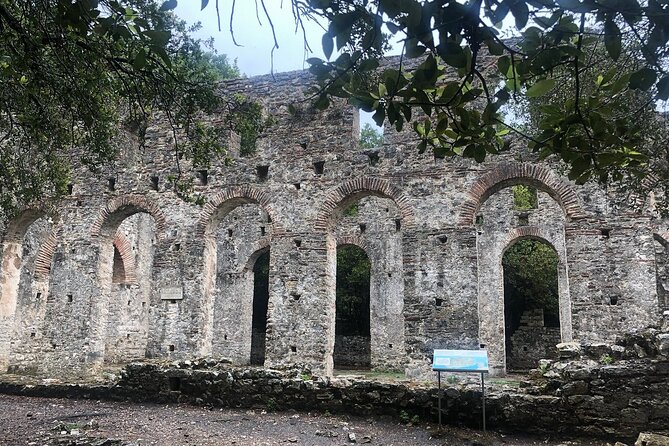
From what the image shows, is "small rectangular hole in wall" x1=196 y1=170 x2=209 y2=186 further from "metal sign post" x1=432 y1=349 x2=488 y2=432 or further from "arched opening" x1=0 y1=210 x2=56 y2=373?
"metal sign post" x1=432 y1=349 x2=488 y2=432

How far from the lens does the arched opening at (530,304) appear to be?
66.0 ft

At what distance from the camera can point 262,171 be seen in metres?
12.8

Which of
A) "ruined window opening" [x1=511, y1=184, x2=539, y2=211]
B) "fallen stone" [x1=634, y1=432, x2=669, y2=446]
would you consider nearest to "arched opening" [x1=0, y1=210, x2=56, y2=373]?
"fallen stone" [x1=634, y1=432, x2=669, y2=446]

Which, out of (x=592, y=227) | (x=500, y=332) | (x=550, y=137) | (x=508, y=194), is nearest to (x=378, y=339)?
(x=500, y=332)

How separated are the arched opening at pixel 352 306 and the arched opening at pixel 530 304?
18.0 ft

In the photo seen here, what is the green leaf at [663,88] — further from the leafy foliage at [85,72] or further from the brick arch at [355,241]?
the brick arch at [355,241]

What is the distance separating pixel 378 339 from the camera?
713 inches

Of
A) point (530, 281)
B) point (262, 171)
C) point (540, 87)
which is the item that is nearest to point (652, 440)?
point (540, 87)

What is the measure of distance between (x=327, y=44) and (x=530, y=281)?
20326 mm

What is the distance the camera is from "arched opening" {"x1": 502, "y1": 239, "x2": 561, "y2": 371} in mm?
20125

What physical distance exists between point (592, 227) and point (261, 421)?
7.00m

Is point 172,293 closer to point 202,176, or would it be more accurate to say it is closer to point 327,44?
point 202,176

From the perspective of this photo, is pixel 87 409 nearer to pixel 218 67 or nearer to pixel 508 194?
pixel 508 194

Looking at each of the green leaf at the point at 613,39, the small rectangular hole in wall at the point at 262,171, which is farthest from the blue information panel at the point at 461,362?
the small rectangular hole in wall at the point at 262,171
